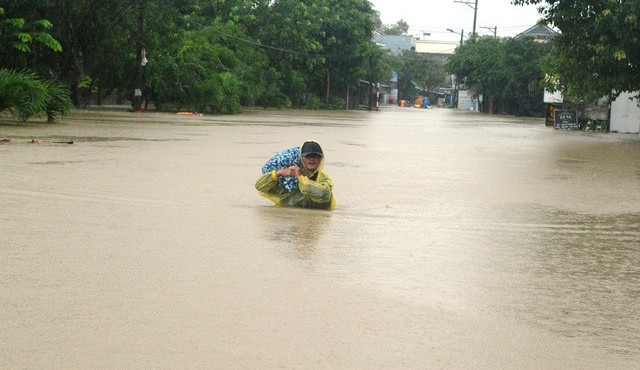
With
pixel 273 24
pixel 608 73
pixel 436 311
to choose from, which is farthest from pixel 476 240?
pixel 273 24

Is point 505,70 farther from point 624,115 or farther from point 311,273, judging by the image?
point 311,273

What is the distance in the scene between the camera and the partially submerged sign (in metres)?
44.9

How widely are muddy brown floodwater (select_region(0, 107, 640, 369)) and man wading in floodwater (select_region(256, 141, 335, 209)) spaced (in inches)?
8.3

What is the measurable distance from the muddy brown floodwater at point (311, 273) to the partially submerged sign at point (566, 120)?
103ft

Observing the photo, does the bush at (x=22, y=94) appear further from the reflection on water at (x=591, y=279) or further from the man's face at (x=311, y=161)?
the reflection on water at (x=591, y=279)

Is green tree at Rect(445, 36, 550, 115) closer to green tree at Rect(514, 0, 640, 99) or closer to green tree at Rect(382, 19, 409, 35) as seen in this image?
green tree at Rect(514, 0, 640, 99)

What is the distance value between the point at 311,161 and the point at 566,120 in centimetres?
3682

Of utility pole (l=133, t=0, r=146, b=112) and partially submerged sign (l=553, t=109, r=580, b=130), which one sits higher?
utility pole (l=133, t=0, r=146, b=112)

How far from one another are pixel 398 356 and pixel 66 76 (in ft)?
120

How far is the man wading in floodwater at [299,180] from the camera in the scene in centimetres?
995

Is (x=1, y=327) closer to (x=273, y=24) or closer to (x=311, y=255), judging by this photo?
(x=311, y=255)

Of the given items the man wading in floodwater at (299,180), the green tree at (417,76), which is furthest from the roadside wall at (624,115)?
the green tree at (417,76)

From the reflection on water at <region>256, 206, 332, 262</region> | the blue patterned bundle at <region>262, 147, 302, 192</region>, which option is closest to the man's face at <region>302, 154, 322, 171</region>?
the blue patterned bundle at <region>262, 147, 302, 192</region>

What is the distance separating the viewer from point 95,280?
6281 mm
